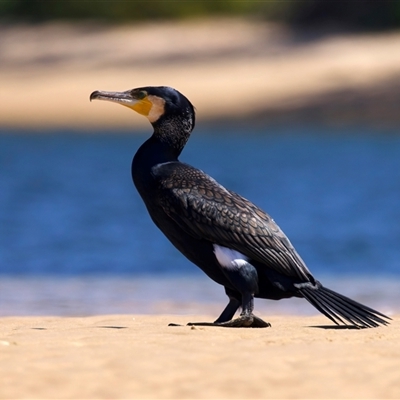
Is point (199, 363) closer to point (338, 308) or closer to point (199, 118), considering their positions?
point (338, 308)

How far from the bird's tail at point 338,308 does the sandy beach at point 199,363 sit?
11cm

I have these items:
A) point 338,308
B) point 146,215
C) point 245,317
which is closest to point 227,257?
point 245,317

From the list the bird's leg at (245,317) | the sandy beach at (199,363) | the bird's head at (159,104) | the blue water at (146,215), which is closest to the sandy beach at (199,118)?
the sandy beach at (199,363)

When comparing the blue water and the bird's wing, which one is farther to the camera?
the blue water

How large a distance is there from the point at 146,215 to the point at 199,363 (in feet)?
29.9

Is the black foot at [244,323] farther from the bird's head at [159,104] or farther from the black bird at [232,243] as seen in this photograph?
the bird's head at [159,104]

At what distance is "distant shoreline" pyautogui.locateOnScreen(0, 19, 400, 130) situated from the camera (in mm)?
25719

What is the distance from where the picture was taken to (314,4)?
108 feet

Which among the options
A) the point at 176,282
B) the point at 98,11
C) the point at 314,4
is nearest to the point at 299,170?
the point at 176,282

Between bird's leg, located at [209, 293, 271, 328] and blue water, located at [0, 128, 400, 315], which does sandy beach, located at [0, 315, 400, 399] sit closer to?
bird's leg, located at [209, 293, 271, 328]

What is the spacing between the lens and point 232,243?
547 centimetres

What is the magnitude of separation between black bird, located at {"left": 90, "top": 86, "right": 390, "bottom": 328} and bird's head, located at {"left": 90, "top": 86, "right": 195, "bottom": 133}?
0.27 meters

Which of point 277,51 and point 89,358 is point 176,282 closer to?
point 89,358

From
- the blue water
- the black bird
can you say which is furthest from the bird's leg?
the blue water
